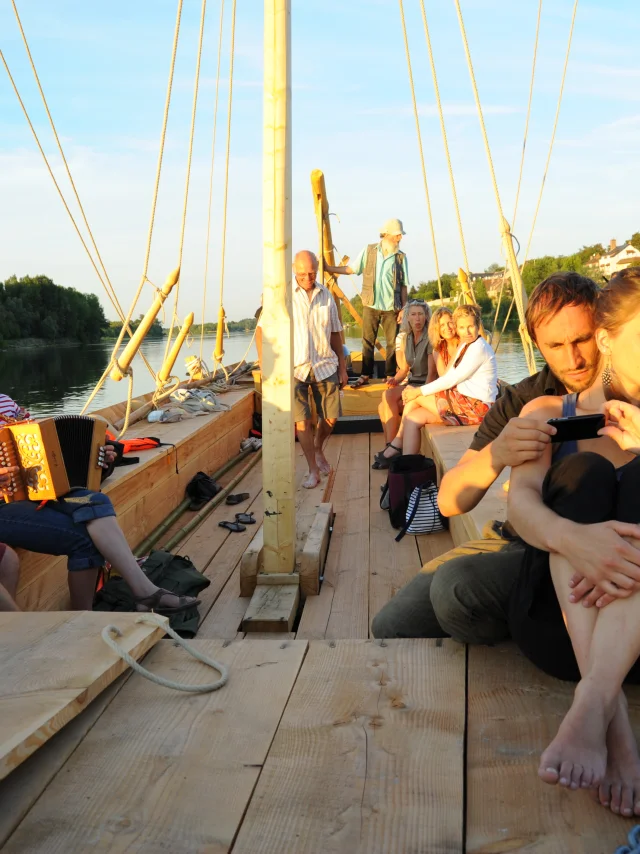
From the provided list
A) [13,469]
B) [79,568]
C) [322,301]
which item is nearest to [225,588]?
[79,568]

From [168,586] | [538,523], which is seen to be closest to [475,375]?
[168,586]

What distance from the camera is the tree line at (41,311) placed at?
62241 mm

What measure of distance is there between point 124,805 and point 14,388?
32.8m

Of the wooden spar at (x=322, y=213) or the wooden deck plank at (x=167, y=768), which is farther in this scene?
the wooden spar at (x=322, y=213)

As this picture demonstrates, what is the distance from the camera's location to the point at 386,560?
349cm

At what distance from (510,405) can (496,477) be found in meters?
0.31

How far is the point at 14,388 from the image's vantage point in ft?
103

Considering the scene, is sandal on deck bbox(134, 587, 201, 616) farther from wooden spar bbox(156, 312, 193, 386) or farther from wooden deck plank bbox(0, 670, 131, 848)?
wooden spar bbox(156, 312, 193, 386)

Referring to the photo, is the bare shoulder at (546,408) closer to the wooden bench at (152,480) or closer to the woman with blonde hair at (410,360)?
the wooden bench at (152,480)

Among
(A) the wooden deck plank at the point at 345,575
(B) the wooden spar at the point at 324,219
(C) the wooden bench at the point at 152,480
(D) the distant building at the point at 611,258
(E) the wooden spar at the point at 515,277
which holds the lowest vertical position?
(A) the wooden deck plank at the point at 345,575

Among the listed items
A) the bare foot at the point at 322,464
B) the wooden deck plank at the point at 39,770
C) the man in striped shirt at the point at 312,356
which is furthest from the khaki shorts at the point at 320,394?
the wooden deck plank at the point at 39,770

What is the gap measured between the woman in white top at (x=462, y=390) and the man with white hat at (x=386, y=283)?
114 inches

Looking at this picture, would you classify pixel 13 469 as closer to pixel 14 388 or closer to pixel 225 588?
pixel 225 588

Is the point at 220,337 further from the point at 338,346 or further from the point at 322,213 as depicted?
the point at 338,346
